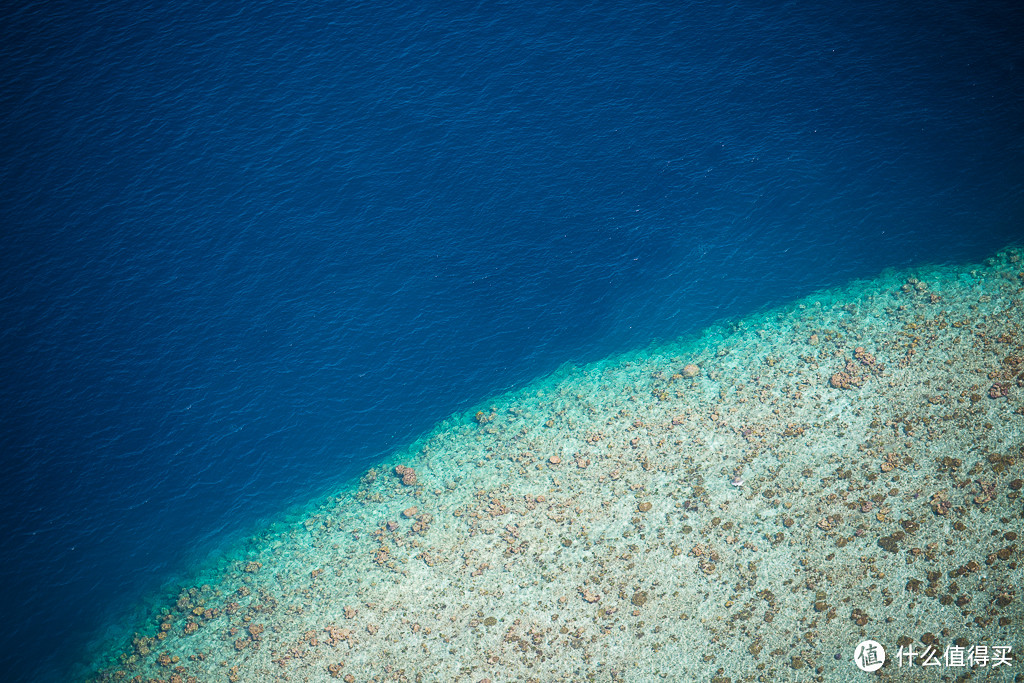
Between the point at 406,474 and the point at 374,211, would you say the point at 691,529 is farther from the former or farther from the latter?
the point at 374,211

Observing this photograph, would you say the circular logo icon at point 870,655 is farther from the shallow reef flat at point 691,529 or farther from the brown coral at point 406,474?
the brown coral at point 406,474

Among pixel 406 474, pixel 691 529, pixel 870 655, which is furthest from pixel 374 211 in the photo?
pixel 870 655

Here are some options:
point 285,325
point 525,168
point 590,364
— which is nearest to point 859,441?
point 590,364

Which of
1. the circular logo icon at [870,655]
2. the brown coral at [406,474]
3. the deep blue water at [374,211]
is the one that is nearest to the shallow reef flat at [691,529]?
the brown coral at [406,474]

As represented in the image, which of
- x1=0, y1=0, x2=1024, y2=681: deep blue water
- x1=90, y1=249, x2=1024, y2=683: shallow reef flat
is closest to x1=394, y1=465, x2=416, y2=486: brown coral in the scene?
x1=90, y1=249, x2=1024, y2=683: shallow reef flat

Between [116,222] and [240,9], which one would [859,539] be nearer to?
[116,222]
